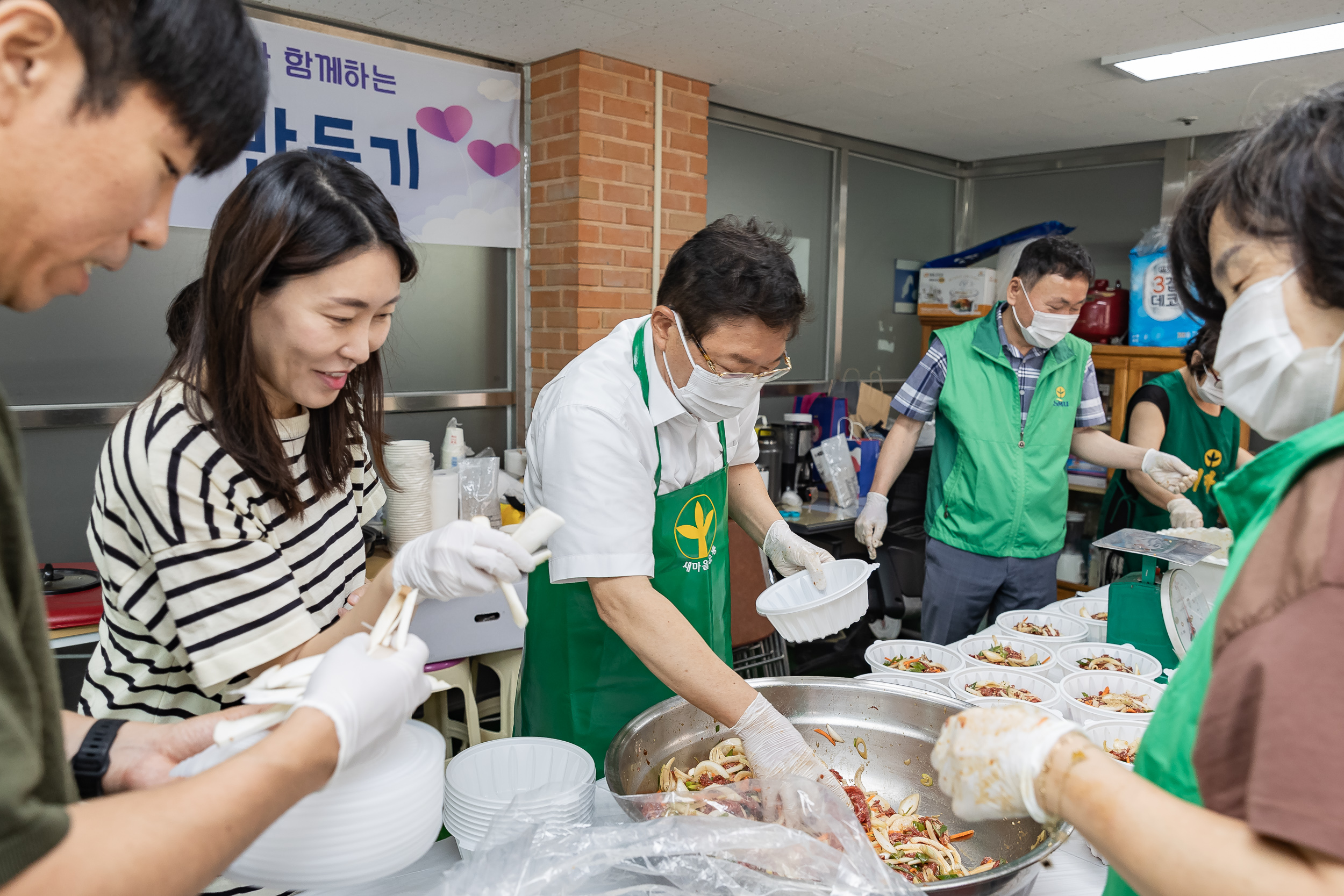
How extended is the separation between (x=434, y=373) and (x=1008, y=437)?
2383 mm

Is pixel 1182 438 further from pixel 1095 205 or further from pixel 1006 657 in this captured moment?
pixel 1095 205

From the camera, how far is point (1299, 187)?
0.75 m

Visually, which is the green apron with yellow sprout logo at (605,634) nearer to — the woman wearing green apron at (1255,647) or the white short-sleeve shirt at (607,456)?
the white short-sleeve shirt at (607,456)

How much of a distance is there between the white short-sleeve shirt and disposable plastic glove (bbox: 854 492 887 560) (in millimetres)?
1489

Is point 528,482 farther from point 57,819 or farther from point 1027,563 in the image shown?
point 1027,563

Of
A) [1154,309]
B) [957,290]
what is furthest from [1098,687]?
[957,290]

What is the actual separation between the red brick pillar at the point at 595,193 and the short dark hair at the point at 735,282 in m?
2.07

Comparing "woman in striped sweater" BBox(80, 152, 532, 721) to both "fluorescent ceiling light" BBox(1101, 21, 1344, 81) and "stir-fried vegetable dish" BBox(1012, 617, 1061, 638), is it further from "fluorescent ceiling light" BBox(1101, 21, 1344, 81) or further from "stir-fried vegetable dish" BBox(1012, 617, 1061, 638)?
"fluorescent ceiling light" BBox(1101, 21, 1344, 81)

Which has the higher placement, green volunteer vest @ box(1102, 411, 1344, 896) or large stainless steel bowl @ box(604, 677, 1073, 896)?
green volunteer vest @ box(1102, 411, 1344, 896)

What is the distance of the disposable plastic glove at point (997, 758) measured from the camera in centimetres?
85

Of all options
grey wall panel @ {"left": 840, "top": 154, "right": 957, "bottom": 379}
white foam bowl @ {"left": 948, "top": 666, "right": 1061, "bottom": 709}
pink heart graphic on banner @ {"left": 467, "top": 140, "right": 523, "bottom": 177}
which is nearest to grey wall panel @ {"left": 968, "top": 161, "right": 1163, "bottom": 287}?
grey wall panel @ {"left": 840, "top": 154, "right": 957, "bottom": 379}

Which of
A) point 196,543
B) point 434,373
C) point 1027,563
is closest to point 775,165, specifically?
point 434,373

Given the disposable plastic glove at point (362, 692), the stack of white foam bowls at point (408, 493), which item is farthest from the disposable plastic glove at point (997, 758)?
the stack of white foam bowls at point (408, 493)

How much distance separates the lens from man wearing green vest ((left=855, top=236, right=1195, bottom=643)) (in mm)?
3004
